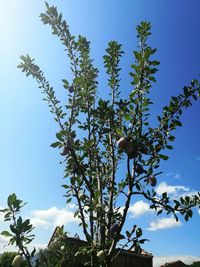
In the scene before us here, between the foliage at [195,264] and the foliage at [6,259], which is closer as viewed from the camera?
the foliage at [6,259]

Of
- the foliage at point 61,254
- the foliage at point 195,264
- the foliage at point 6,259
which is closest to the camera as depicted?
the foliage at point 61,254

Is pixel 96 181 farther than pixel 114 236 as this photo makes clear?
Yes

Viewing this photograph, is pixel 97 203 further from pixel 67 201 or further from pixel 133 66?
pixel 133 66

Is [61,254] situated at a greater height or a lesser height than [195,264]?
lesser

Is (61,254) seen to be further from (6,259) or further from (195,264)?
(195,264)

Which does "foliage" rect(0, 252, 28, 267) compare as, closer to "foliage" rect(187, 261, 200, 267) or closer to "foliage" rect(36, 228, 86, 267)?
"foliage" rect(36, 228, 86, 267)

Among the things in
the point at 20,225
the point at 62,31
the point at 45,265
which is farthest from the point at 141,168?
the point at 62,31

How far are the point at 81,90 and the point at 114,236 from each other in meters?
2.28

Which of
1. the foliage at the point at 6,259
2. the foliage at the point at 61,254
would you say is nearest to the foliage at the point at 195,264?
the foliage at the point at 6,259

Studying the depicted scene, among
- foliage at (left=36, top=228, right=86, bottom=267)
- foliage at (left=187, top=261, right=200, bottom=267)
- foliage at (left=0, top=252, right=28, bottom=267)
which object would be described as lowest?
foliage at (left=36, top=228, right=86, bottom=267)

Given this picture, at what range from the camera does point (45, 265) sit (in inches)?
126

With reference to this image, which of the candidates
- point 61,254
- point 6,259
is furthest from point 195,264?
point 61,254

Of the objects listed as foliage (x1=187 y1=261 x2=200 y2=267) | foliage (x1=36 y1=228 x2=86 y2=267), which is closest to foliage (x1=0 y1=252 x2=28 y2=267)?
foliage (x1=36 y1=228 x2=86 y2=267)

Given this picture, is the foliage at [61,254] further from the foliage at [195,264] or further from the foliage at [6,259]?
the foliage at [195,264]
